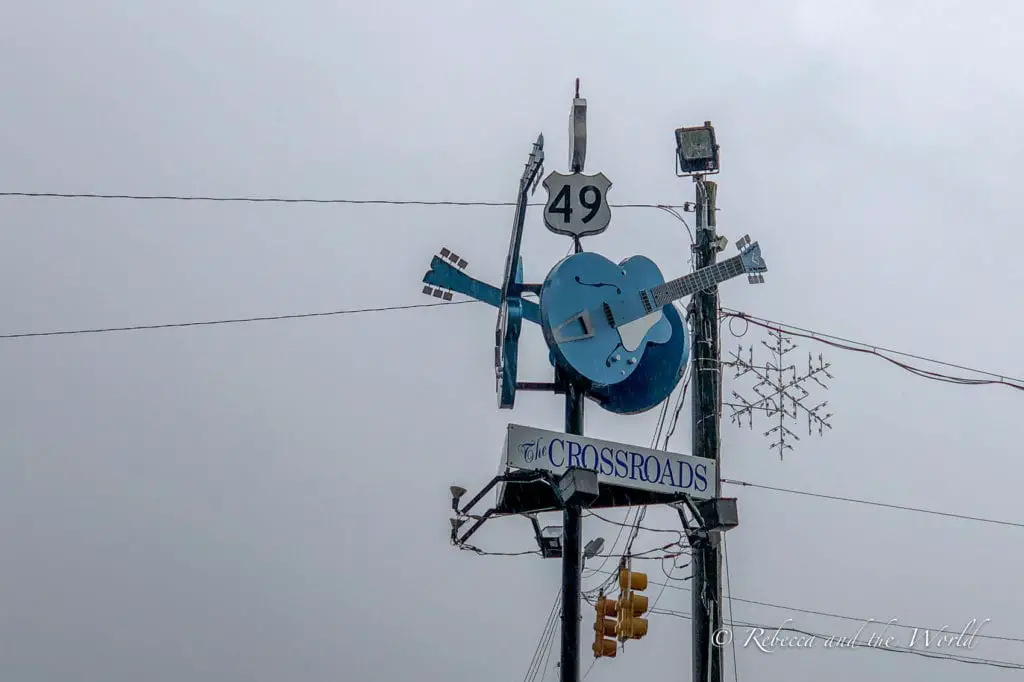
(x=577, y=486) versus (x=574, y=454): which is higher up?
(x=574, y=454)

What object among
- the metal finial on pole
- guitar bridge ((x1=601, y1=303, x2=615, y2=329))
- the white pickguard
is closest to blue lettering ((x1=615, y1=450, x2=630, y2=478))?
the white pickguard

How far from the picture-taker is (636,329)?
12820mm

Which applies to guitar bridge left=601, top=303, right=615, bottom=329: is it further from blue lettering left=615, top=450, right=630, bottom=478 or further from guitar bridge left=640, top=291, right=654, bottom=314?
blue lettering left=615, top=450, right=630, bottom=478

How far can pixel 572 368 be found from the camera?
12.3 m

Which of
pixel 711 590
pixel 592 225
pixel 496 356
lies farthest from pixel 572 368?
pixel 711 590

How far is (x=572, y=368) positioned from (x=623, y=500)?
1479mm

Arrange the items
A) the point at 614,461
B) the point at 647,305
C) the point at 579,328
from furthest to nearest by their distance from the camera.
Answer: the point at 647,305
the point at 579,328
the point at 614,461

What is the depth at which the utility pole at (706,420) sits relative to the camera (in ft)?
38.8

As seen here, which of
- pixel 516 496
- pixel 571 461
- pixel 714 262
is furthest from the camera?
pixel 714 262

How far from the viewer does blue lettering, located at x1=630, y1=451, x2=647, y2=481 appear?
11.5m

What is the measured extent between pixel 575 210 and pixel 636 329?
146cm

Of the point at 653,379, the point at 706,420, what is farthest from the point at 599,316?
the point at 706,420

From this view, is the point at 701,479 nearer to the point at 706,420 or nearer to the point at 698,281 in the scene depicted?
the point at 706,420

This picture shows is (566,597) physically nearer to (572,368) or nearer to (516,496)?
(516,496)
